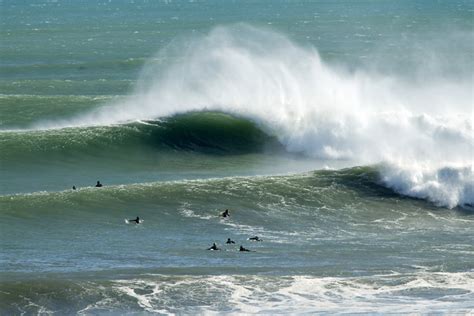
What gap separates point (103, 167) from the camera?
4222cm

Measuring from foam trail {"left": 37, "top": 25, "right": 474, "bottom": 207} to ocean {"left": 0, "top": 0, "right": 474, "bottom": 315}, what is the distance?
0.37 feet

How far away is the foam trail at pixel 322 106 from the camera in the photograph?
40.4m

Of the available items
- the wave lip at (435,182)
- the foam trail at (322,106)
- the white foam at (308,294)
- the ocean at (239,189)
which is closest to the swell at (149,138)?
the ocean at (239,189)

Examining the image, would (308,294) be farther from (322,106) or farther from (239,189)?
(322,106)

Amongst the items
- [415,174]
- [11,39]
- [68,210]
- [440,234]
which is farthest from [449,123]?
[11,39]

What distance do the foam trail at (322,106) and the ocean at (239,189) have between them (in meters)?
0.11

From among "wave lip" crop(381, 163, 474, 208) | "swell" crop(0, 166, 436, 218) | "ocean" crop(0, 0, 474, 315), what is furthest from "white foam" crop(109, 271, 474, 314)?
"wave lip" crop(381, 163, 474, 208)

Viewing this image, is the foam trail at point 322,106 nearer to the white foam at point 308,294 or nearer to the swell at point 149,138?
the swell at point 149,138

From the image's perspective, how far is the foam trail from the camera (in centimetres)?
4041

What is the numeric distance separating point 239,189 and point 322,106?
12676mm

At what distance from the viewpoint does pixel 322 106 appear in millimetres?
48438

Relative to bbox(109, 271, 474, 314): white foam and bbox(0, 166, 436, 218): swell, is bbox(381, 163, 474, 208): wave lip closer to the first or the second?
bbox(0, 166, 436, 218): swell

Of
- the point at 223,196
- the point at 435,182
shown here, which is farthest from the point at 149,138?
the point at 435,182

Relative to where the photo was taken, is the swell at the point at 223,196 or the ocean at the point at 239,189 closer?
the ocean at the point at 239,189
